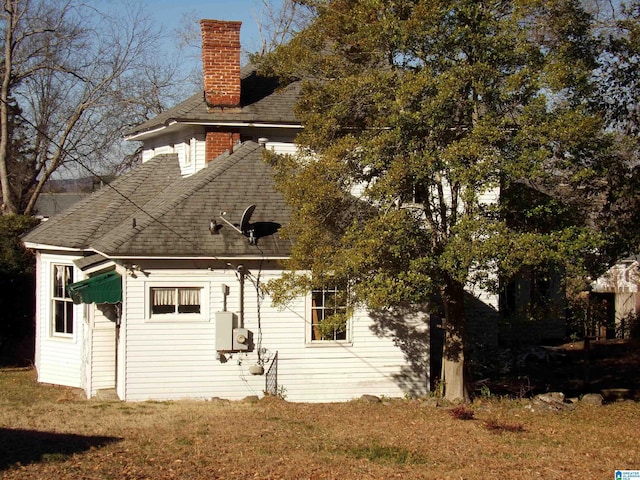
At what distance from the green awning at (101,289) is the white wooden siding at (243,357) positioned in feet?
1.02

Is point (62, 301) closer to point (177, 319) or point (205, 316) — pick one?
point (177, 319)

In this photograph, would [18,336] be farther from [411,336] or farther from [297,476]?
[297,476]

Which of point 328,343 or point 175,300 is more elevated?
point 175,300

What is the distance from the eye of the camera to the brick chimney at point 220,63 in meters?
21.0

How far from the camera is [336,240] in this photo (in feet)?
49.5

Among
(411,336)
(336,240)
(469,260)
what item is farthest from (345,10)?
(411,336)

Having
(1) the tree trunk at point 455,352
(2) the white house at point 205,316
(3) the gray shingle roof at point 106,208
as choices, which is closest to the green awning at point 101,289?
(2) the white house at point 205,316

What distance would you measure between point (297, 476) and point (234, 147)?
11860 mm

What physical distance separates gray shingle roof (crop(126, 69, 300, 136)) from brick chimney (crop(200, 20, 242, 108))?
1.08 ft

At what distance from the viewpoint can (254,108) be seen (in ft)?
69.3

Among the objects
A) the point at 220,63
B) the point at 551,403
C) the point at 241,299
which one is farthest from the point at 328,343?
the point at 220,63

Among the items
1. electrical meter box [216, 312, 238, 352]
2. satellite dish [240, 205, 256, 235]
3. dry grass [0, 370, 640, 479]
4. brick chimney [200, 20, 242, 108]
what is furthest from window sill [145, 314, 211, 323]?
brick chimney [200, 20, 242, 108]

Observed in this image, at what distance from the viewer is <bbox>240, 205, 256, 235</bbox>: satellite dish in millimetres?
17000

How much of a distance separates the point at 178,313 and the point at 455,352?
18.9 ft
